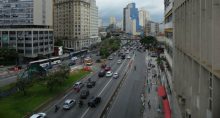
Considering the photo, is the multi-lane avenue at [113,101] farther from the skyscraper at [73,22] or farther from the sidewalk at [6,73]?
the skyscraper at [73,22]

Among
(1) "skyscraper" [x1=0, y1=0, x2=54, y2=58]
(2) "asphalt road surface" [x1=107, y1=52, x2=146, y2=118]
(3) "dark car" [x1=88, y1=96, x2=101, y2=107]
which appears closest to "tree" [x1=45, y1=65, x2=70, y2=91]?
(3) "dark car" [x1=88, y1=96, x2=101, y2=107]

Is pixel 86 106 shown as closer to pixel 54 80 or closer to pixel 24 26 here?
pixel 54 80

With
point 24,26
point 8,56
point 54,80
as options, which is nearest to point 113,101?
point 54,80

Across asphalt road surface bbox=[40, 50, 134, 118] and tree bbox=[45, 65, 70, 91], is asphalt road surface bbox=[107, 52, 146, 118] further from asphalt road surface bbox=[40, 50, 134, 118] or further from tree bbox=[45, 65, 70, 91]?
tree bbox=[45, 65, 70, 91]

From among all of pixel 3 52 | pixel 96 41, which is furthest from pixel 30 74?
pixel 96 41

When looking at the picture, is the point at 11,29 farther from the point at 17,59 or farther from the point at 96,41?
the point at 96,41

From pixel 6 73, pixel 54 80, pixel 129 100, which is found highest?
pixel 54 80

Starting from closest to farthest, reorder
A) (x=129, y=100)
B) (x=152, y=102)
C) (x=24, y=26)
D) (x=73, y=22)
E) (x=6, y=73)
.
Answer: (x=152, y=102)
(x=129, y=100)
(x=6, y=73)
(x=24, y=26)
(x=73, y=22)

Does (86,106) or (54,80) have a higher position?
(54,80)
